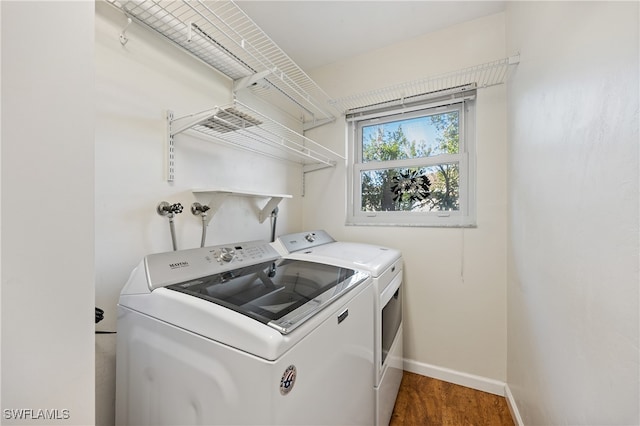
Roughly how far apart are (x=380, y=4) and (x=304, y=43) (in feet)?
2.18

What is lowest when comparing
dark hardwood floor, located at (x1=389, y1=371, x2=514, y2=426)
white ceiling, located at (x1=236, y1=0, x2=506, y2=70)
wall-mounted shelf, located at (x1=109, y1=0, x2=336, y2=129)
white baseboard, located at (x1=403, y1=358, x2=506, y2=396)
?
dark hardwood floor, located at (x1=389, y1=371, x2=514, y2=426)

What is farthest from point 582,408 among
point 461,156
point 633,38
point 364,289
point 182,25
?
point 182,25

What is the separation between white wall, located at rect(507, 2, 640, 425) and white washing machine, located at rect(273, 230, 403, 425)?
684mm

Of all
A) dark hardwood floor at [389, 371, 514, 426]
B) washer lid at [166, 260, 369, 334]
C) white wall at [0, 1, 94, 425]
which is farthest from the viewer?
dark hardwood floor at [389, 371, 514, 426]

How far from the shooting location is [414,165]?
212cm

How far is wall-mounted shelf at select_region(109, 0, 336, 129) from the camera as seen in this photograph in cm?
114

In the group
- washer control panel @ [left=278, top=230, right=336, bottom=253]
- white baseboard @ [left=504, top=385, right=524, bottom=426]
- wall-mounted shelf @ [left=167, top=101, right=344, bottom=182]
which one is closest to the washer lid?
washer control panel @ [left=278, top=230, right=336, bottom=253]

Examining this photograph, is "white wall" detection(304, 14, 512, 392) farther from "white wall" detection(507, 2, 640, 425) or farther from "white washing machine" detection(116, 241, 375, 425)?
"white washing machine" detection(116, 241, 375, 425)

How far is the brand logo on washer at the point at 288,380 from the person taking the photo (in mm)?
635

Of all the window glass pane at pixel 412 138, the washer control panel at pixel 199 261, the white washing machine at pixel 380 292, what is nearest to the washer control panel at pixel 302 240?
the white washing machine at pixel 380 292

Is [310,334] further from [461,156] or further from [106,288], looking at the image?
[461,156]

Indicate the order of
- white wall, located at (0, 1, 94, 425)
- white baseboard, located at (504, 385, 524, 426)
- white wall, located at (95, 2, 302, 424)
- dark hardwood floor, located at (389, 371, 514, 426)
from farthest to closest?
dark hardwood floor, located at (389, 371, 514, 426), white baseboard, located at (504, 385, 524, 426), white wall, located at (95, 2, 302, 424), white wall, located at (0, 1, 94, 425)

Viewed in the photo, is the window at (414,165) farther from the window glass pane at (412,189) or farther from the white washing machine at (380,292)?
the white washing machine at (380,292)

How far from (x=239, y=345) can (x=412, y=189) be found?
187cm
